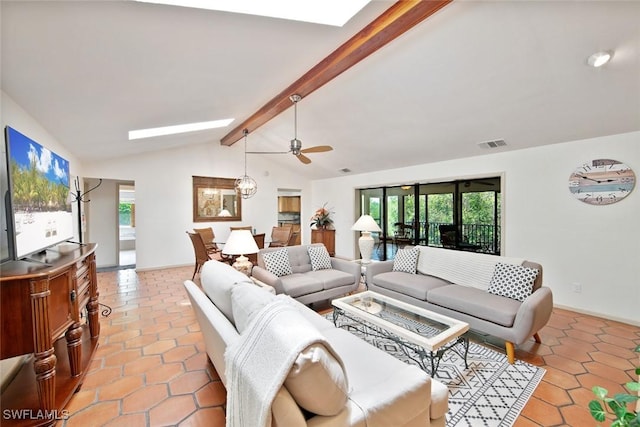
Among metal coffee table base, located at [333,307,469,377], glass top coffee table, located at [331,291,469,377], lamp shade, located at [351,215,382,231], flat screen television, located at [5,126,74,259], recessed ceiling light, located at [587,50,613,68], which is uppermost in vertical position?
recessed ceiling light, located at [587,50,613,68]

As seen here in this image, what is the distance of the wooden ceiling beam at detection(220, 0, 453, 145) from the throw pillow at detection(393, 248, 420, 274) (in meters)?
2.66

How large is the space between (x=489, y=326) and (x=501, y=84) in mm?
2579

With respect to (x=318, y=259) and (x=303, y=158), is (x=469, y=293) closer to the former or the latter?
(x=318, y=259)

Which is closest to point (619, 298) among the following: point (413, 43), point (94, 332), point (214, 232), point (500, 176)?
point (500, 176)

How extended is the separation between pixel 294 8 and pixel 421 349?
2.78 metres

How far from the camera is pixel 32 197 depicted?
1914 mm

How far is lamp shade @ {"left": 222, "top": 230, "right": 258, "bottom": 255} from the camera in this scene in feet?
10.0

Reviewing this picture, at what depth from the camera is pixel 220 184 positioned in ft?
23.2

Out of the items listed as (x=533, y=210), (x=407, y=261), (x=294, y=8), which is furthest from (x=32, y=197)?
(x=533, y=210)

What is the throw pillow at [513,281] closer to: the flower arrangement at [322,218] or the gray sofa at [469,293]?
the gray sofa at [469,293]

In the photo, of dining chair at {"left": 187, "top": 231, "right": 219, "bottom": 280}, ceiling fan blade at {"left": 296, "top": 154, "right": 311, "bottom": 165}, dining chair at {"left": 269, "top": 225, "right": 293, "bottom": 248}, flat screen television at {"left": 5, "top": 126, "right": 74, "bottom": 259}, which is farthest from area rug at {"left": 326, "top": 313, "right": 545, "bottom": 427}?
dining chair at {"left": 269, "top": 225, "right": 293, "bottom": 248}

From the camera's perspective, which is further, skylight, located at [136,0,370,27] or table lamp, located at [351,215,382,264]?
table lamp, located at [351,215,382,264]

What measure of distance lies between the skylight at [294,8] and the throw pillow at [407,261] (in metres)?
3.05

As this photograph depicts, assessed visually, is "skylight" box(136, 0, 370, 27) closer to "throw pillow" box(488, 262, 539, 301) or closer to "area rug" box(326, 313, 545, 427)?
"area rug" box(326, 313, 545, 427)
